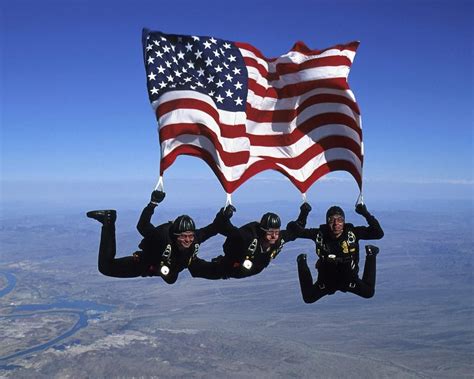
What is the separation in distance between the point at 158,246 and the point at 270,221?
10.1ft

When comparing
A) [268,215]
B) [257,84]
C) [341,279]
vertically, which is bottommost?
[341,279]

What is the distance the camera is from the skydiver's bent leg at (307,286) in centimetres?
1361

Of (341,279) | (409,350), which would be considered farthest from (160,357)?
(341,279)

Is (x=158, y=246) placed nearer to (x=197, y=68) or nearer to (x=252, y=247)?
(x=252, y=247)

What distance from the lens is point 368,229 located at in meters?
12.9

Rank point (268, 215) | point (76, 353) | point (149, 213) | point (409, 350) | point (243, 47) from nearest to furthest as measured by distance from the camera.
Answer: point (149, 213), point (268, 215), point (243, 47), point (76, 353), point (409, 350)

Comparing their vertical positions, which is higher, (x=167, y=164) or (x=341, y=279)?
(x=167, y=164)

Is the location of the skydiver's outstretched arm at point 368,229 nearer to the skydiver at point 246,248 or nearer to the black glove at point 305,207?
the black glove at point 305,207

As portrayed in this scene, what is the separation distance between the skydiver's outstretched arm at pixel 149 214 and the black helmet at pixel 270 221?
9.41 feet

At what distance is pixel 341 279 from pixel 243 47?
292 inches

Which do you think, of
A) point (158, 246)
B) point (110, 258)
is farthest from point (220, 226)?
point (110, 258)

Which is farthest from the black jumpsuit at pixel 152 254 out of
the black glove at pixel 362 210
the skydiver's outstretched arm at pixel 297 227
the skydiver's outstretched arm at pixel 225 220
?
the black glove at pixel 362 210

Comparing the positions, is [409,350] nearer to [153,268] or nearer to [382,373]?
[382,373]

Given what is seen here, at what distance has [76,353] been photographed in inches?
5153
